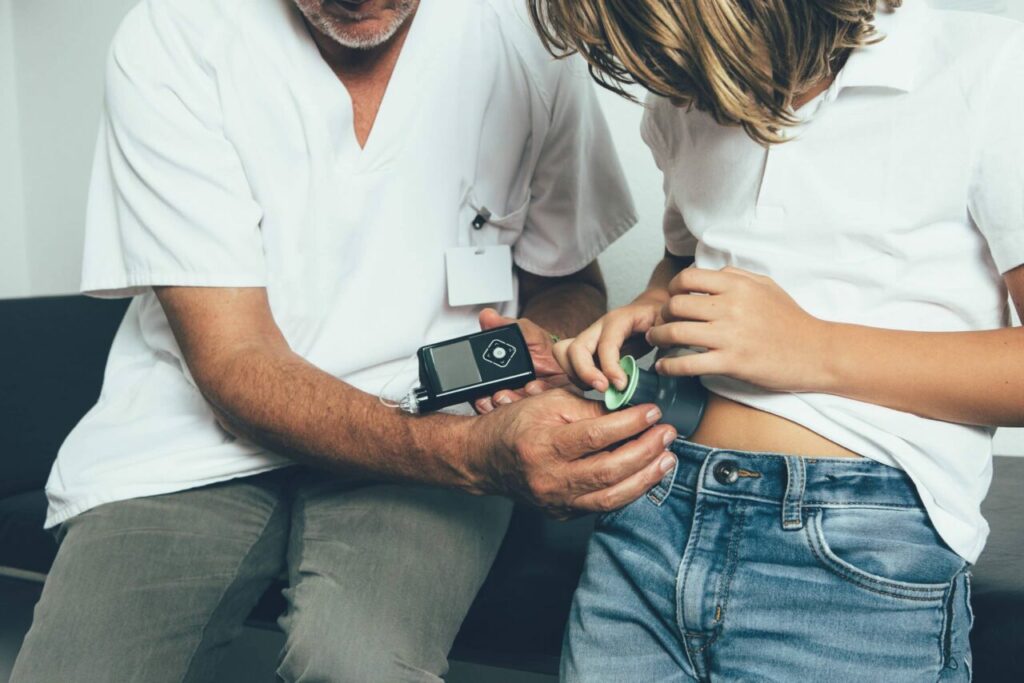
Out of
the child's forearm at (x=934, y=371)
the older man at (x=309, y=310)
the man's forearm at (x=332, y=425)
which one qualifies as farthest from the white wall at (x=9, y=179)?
the child's forearm at (x=934, y=371)

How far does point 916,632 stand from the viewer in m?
0.81

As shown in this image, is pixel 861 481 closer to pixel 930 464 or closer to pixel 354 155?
pixel 930 464

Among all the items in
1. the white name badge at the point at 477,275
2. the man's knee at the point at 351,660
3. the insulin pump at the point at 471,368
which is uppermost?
the white name badge at the point at 477,275

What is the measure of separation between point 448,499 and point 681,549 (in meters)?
0.43

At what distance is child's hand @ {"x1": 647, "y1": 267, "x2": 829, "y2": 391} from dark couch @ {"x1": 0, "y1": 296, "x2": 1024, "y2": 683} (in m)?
0.41

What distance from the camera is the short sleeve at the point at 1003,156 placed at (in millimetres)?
786

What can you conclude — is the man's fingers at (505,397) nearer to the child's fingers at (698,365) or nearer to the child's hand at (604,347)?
the child's hand at (604,347)

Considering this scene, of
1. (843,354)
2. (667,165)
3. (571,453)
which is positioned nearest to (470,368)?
(571,453)

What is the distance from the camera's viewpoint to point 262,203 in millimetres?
1333

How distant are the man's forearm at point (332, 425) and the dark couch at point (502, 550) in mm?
220

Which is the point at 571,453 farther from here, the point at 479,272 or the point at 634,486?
the point at 479,272

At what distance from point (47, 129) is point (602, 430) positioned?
71.1 inches

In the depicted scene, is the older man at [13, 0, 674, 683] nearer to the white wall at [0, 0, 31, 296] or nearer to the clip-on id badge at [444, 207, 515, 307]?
the clip-on id badge at [444, 207, 515, 307]

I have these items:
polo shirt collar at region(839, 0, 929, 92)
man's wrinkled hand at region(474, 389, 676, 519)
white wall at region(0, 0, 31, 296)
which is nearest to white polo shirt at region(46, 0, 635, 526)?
man's wrinkled hand at region(474, 389, 676, 519)
